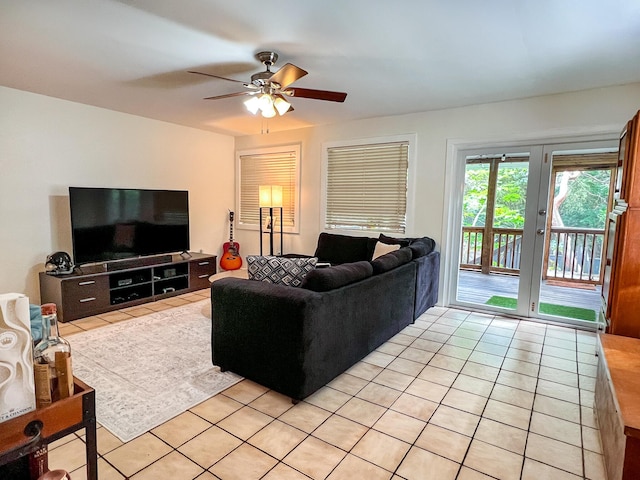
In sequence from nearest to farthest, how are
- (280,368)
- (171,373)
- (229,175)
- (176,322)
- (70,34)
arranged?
(280,368), (70,34), (171,373), (176,322), (229,175)

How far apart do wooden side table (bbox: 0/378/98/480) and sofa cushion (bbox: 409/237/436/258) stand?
3002mm

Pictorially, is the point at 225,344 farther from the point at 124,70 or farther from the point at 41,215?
the point at 41,215

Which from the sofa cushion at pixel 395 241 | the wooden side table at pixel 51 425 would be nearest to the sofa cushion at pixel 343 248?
the sofa cushion at pixel 395 241

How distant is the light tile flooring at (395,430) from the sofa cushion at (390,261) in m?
0.75

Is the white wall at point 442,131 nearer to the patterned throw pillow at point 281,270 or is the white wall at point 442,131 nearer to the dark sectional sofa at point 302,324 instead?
the dark sectional sofa at point 302,324

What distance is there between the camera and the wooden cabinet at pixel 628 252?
2201mm

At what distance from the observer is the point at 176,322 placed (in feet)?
12.0

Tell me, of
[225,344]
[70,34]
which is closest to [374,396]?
[225,344]

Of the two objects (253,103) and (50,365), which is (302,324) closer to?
(50,365)

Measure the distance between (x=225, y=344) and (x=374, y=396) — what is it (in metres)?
1.09

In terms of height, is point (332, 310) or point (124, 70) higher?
point (124, 70)

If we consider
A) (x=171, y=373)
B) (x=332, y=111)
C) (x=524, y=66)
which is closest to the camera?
(x=171, y=373)

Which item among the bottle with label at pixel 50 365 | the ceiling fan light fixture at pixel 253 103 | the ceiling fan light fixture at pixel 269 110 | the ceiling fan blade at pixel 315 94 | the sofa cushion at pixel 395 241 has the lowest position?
the bottle with label at pixel 50 365

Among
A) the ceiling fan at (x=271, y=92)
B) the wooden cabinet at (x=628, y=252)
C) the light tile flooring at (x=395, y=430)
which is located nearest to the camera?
the light tile flooring at (x=395, y=430)
